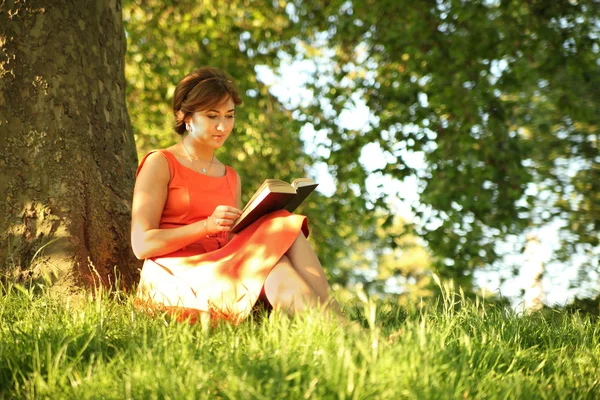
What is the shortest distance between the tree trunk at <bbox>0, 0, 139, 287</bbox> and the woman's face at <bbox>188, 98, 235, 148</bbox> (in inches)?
32.1

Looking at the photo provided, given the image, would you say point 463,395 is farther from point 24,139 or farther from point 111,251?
point 24,139

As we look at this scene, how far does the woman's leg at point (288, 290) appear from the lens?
3180 mm

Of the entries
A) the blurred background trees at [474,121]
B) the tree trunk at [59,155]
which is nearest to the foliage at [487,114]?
the blurred background trees at [474,121]

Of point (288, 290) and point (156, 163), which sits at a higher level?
point (156, 163)

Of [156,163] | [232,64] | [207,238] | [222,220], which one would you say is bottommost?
[207,238]

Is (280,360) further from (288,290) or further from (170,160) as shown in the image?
(170,160)

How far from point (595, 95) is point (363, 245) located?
16553 millimetres

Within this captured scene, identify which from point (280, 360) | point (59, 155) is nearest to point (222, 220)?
point (280, 360)

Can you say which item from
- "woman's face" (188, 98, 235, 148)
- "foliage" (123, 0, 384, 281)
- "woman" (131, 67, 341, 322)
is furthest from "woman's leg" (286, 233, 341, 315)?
"foliage" (123, 0, 384, 281)

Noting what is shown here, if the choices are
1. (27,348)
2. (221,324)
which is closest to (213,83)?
(221,324)

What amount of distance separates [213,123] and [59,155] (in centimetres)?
101

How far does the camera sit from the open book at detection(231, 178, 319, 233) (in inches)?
131

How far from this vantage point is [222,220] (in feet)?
11.4

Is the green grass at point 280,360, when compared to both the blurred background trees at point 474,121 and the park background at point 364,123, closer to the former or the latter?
the park background at point 364,123
